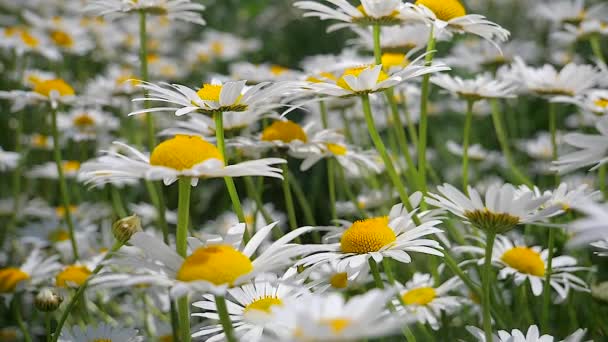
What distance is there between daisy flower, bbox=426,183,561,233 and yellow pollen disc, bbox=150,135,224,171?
417 millimetres

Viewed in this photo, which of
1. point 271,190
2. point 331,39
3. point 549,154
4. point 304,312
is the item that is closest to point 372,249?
point 304,312

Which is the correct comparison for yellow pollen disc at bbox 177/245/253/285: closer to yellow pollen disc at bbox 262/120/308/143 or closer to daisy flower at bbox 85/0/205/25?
yellow pollen disc at bbox 262/120/308/143

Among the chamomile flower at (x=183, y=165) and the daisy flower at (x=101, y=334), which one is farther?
the daisy flower at (x=101, y=334)

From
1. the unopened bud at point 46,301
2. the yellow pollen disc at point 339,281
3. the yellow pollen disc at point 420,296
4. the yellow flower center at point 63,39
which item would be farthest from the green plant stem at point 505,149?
the yellow flower center at point 63,39

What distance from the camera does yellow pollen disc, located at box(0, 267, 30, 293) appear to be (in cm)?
193

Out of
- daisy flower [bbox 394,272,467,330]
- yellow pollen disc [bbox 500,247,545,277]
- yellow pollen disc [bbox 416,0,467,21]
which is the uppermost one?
yellow pollen disc [bbox 416,0,467,21]

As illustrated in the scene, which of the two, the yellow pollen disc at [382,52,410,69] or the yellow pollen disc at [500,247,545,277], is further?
the yellow pollen disc at [382,52,410,69]

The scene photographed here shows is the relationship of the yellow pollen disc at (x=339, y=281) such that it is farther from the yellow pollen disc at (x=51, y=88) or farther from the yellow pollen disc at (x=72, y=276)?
the yellow pollen disc at (x=51, y=88)

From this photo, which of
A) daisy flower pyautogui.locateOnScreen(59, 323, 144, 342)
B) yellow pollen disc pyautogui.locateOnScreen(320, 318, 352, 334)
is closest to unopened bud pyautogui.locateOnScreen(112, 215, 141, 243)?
daisy flower pyautogui.locateOnScreen(59, 323, 144, 342)

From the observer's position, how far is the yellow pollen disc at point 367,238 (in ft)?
4.25

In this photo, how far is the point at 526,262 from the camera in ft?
5.40

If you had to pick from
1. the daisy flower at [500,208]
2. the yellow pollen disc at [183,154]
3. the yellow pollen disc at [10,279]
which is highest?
the yellow pollen disc at [183,154]

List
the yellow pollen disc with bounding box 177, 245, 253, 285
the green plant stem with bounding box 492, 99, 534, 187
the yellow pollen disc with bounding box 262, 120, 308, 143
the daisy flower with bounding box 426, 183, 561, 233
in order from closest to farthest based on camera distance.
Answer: the yellow pollen disc with bounding box 177, 245, 253, 285 < the daisy flower with bounding box 426, 183, 561, 233 < the yellow pollen disc with bounding box 262, 120, 308, 143 < the green plant stem with bounding box 492, 99, 534, 187

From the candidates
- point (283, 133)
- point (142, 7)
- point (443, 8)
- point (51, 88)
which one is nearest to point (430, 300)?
point (283, 133)
